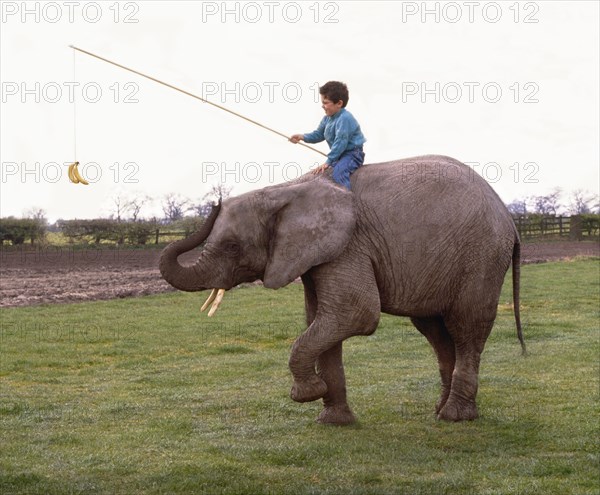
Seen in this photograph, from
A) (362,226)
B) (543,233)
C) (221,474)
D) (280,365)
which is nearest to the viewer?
(221,474)

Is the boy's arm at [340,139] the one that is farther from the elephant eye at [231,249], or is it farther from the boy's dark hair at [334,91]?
the elephant eye at [231,249]

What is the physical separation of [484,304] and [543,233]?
1578 inches

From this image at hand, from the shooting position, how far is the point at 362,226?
32.0 ft

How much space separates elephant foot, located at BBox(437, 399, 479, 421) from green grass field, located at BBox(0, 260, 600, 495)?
13 cm

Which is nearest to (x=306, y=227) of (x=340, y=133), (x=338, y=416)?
(x=340, y=133)

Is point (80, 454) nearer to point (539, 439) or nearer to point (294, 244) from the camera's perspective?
point (294, 244)

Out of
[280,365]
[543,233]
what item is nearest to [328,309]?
[280,365]

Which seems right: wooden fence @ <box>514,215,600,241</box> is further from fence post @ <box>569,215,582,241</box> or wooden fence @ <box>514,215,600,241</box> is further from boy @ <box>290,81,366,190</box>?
boy @ <box>290,81,366,190</box>

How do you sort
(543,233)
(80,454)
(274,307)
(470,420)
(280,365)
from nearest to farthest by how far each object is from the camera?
(80,454)
(470,420)
(280,365)
(274,307)
(543,233)

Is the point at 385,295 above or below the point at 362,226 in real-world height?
below

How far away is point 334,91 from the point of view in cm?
987

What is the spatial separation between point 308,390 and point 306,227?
5.15 feet

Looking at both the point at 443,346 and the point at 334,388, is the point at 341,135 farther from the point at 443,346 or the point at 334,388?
the point at 443,346

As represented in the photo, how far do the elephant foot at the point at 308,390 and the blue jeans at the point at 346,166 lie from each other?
196cm
